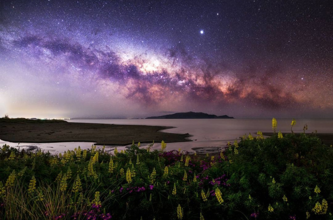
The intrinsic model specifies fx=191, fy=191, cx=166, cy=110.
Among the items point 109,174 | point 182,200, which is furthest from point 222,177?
point 109,174

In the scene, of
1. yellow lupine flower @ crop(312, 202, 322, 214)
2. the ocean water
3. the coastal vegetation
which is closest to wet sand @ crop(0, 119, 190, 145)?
the ocean water

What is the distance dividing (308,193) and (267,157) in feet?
3.30

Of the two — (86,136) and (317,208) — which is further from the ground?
(317,208)

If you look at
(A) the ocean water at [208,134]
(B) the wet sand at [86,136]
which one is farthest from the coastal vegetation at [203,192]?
(B) the wet sand at [86,136]

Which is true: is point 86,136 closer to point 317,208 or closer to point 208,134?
point 208,134

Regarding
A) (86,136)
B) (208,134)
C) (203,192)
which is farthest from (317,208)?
(208,134)

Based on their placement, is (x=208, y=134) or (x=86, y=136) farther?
(x=208, y=134)

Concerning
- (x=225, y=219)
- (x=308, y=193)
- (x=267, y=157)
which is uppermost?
(x=267, y=157)

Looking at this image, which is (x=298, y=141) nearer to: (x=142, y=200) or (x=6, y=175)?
(x=142, y=200)

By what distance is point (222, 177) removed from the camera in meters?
4.55

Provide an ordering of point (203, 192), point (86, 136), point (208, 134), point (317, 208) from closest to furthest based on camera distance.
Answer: point (317, 208) → point (203, 192) → point (86, 136) → point (208, 134)

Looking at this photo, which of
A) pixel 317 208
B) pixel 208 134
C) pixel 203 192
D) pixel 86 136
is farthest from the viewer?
pixel 208 134

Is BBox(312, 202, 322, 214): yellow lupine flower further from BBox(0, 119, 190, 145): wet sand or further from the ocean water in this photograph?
BBox(0, 119, 190, 145): wet sand

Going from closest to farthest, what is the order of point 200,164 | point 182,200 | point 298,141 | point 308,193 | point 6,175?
point 308,193 < point 182,200 < point 6,175 < point 298,141 < point 200,164
